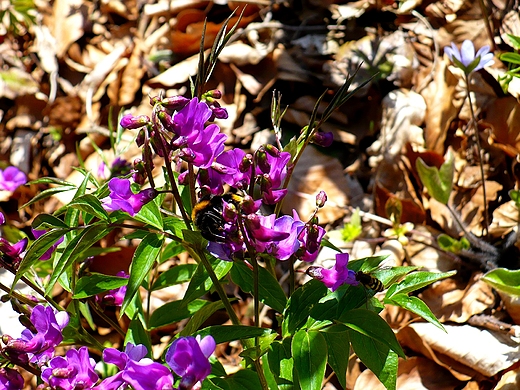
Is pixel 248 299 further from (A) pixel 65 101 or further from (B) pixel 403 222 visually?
(A) pixel 65 101

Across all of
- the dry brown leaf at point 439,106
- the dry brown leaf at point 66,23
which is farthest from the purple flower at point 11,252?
the dry brown leaf at point 66,23

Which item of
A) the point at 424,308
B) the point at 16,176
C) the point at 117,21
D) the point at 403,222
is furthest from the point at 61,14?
the point at 424,308

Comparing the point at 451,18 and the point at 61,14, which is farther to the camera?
the point at 61,14

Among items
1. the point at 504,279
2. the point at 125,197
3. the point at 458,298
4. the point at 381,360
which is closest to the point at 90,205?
the point at 125,197

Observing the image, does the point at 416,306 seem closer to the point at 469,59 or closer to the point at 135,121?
the point at 135,121

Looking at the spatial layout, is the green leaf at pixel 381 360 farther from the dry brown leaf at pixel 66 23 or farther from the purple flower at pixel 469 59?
the dry brown leaf at pixel 66 23

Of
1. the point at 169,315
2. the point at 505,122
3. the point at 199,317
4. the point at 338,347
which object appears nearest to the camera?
the point at 338,347
